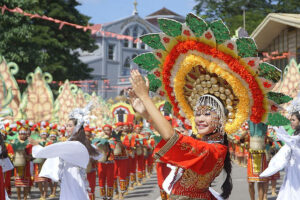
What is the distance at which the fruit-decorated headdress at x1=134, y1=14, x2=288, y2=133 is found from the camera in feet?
14.7

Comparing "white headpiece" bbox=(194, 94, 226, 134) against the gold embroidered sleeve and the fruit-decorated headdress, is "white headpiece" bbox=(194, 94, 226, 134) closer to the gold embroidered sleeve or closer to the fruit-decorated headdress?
the fruit-decorated headdress

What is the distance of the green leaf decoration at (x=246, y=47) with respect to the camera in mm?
4430

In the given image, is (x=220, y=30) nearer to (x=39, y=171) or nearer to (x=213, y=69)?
(x=213, y=69)

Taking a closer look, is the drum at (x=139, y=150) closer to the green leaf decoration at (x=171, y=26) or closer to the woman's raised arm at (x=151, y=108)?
the green leaf decoration at (x=171, y=26)

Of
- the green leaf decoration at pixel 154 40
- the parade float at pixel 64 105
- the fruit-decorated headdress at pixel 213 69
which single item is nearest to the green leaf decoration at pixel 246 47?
the fruit-decorated headdress at pixel 213 69

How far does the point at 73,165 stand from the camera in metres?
8.99

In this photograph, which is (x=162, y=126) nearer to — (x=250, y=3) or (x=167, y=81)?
(x=167, y=81)

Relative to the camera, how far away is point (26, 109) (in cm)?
2270

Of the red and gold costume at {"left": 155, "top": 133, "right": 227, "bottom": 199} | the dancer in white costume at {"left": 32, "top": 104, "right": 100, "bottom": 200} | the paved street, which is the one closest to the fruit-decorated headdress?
the red and gold costume at {"left": 155, "top": 133, "right": 227, "bottom": 199}

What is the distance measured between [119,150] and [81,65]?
953 inches

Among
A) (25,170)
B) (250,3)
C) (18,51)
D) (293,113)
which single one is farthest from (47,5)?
(293,113)

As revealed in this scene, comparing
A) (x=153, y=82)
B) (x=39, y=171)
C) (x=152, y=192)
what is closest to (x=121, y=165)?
(x=152, y=192)

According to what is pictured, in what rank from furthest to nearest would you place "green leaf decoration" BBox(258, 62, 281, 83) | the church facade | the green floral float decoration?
the church facade < the green floral float decoration < "green leaf decoration" BBox(258, 62, 281, 83)

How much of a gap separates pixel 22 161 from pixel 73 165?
161 inches
